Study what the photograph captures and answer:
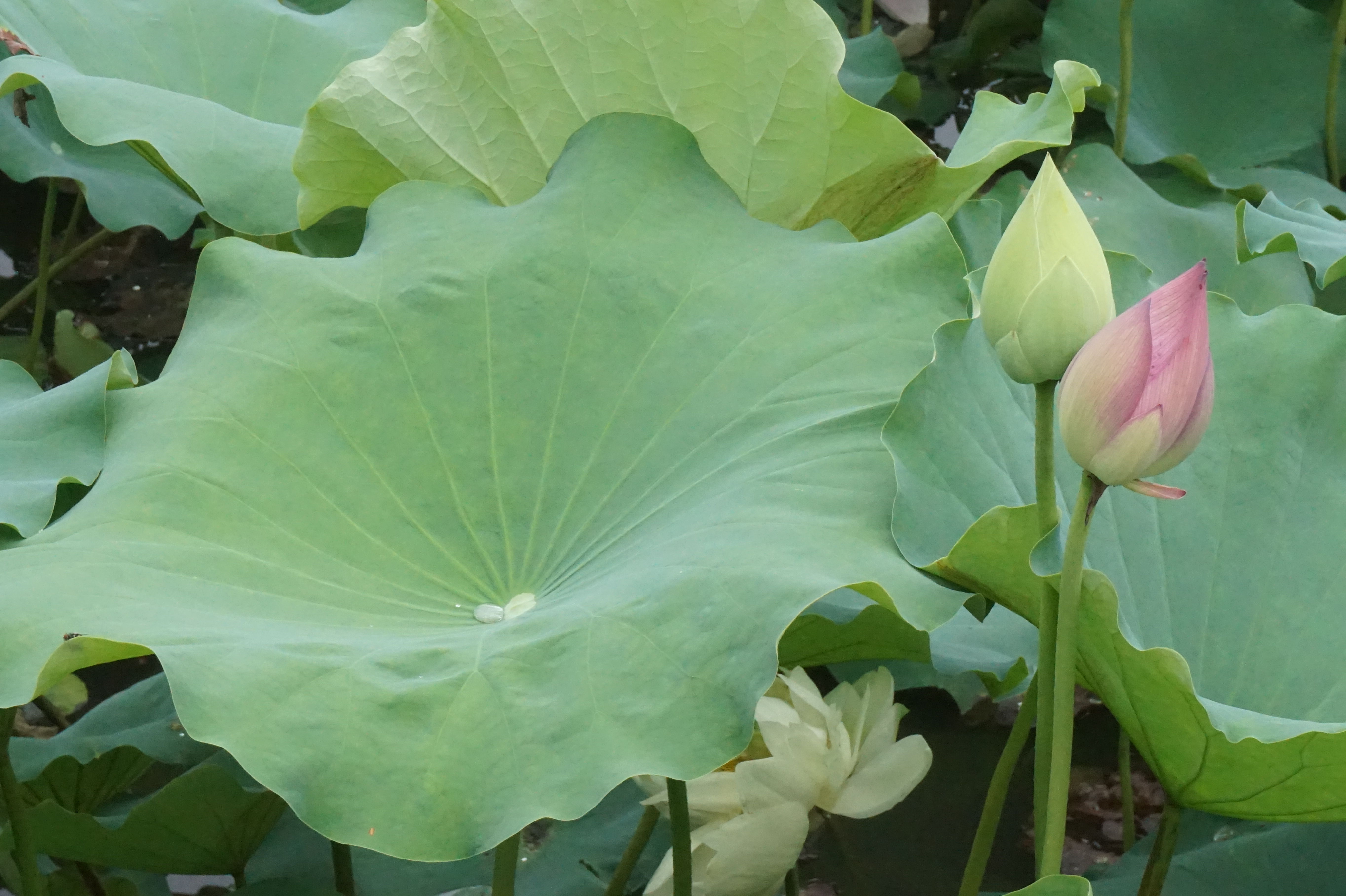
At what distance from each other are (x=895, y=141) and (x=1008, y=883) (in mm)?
712

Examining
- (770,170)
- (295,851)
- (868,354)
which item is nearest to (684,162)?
(770,170)

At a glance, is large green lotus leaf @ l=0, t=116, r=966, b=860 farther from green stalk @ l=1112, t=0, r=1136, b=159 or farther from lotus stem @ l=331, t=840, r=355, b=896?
green stalk @ l=1112, t=0, r=1136, b=159

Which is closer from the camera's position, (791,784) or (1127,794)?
(791,784)

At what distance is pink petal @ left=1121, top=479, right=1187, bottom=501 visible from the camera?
1.78ft

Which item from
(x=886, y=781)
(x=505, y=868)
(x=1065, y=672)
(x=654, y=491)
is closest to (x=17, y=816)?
(x=505, y=868)

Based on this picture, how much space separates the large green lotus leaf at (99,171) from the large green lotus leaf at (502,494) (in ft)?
1.91

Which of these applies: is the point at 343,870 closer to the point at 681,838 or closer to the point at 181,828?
the point at 181,828

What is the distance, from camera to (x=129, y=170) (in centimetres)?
146

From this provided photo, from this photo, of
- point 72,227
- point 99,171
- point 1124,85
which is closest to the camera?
point 99,171

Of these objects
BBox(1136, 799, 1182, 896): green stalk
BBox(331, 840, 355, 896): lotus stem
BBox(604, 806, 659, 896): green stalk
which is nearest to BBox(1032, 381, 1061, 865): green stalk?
BBox(1136, 799, 1182, 896): green stalk

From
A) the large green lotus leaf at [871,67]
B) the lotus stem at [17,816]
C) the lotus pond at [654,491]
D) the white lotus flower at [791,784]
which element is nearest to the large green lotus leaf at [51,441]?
the lotus pond at [654,491]

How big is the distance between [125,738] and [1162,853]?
90cm

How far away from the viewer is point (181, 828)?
1007mm

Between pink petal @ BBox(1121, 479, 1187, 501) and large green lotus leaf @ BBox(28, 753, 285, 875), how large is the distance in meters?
0.72
